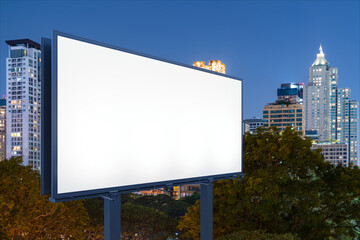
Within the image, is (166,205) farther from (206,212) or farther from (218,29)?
(218,29)

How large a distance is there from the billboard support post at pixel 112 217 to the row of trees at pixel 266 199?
16.5 ft

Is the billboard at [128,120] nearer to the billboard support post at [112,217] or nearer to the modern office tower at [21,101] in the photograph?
the billboard support post at [112,217]

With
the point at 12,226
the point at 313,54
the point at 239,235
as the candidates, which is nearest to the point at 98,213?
the point at 12,226

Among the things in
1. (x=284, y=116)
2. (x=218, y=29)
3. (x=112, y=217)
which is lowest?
(x=112, y=217)

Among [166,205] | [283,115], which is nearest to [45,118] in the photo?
[166,205]

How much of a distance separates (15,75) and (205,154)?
90.6 meters

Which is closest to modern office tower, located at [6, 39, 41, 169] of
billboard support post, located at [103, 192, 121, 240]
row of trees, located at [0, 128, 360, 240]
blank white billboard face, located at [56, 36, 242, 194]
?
row of trees, located at [0, 128, 360, 240]

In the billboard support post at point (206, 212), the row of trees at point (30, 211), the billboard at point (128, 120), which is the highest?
the billboard at point (128, 120)

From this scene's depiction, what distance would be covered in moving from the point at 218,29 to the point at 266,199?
514 ft

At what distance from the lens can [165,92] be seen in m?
4.34

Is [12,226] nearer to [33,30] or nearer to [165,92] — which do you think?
[165,92]

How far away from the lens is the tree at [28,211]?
28.0 feet

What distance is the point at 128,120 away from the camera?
12.7 feet

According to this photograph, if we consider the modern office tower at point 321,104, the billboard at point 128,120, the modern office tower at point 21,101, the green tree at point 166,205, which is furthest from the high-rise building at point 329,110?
the billboard at point 128,120
